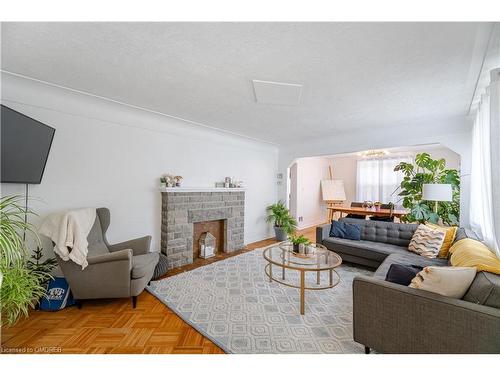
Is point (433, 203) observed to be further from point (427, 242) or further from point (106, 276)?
point (106, 276)

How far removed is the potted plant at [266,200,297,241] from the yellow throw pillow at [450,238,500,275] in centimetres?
314

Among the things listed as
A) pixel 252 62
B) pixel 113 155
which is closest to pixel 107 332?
pixel 113 155

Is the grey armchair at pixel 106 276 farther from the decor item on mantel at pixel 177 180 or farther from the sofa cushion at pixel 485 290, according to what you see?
the sofa cushion at pixel 485 290

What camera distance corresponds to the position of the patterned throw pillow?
275 centimetres

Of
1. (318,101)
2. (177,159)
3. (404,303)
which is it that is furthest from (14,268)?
(318,101)

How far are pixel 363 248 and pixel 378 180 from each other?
15.9 feet

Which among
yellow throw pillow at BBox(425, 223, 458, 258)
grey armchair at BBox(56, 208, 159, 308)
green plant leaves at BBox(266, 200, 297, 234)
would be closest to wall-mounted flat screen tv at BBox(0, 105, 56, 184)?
grey armchair at BBox(56, 208, 159, 308)

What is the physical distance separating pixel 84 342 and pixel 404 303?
2485mm

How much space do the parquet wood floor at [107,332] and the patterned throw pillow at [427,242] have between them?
112 inches

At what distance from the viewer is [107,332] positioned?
189 cm

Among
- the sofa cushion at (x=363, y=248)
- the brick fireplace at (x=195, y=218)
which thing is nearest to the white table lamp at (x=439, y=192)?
the sofa cushion at (x=363, y=248)

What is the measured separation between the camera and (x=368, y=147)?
406cm

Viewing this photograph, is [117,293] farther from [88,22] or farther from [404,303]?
[404,303]

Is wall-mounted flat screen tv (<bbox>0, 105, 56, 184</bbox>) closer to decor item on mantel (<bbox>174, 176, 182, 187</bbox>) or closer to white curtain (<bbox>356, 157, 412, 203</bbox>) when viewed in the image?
decor item on mantel (<bbox>174, 176, 182, 187</bbox>)
